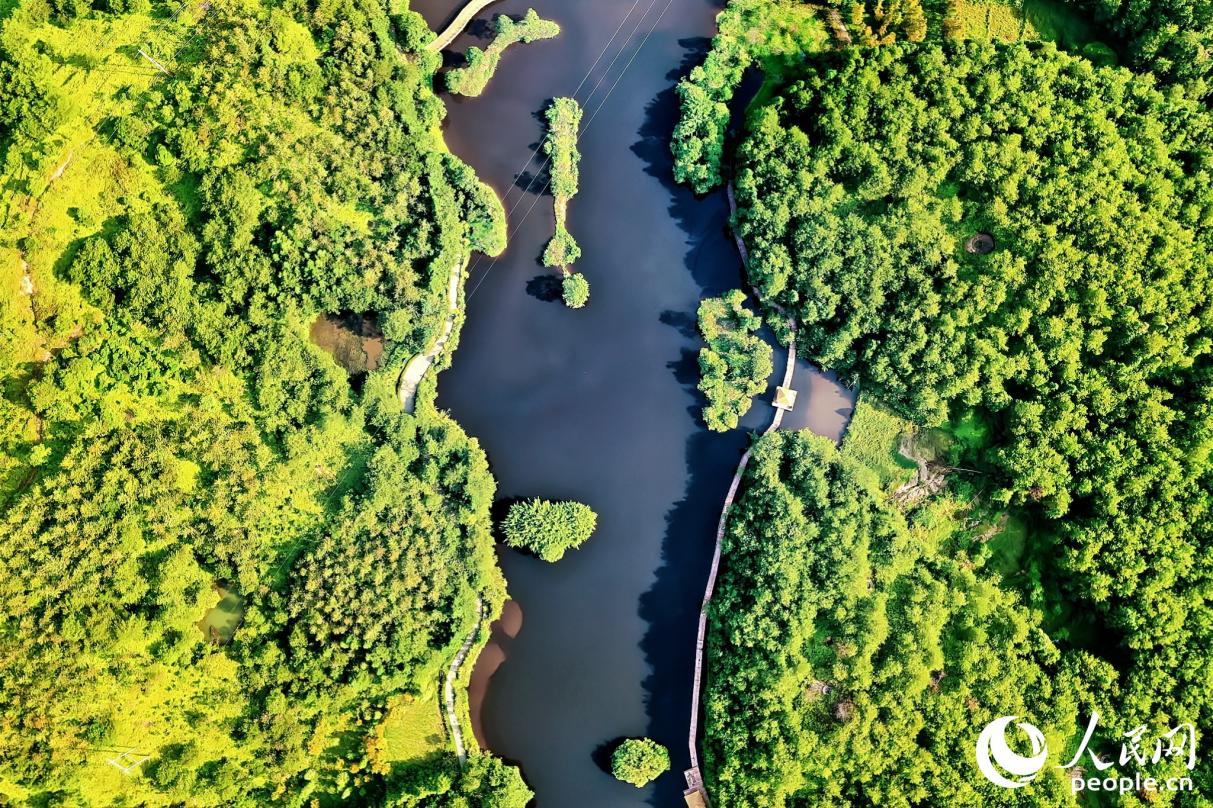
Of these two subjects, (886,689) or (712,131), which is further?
(712,131)

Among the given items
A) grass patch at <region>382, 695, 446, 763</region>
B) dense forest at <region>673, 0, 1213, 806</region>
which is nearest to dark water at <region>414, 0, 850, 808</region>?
grass patch at <region>382, 695, 446, 763</region>

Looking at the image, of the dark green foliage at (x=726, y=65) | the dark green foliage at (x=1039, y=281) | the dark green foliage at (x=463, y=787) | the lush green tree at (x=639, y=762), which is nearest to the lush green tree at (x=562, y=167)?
the dark green foliage at (x=726, y=65)

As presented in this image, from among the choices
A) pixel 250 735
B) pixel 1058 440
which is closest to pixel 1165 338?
pixel 1058 440

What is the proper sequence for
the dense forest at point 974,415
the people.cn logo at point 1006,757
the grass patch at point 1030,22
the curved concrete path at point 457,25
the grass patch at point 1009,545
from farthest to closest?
the grass patch at point 1030,22, the curved concrete path at point 457,25, the grass patch at point 1009,545, the dense forest at point 974,415, the people.cn logo at point 1006,757

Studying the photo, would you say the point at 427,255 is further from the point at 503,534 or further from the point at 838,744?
the point at 838,744

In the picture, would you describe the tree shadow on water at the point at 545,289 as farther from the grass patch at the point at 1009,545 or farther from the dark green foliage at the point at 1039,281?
the grass patch at the point at 1009,545

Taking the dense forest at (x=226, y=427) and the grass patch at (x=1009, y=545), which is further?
the grass patch at (x=1009, y=545)
